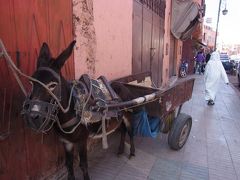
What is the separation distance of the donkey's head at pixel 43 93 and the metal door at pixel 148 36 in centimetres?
408

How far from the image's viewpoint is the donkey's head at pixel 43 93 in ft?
7.16

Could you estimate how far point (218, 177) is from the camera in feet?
12.6

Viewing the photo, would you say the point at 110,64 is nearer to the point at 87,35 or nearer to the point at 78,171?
the point at 87,35

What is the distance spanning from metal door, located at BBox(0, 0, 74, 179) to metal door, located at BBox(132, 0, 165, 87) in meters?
3.28

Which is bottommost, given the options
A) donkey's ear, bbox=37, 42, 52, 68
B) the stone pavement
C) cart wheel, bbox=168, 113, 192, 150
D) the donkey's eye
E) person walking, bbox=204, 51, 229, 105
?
the stone pavement

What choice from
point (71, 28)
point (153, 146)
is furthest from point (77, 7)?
point (153, 146)

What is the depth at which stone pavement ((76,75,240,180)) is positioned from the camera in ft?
12.5

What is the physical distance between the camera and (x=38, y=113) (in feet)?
7.15

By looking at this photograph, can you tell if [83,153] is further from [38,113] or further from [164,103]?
[164,103]

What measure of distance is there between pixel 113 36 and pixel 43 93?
301 centimetres

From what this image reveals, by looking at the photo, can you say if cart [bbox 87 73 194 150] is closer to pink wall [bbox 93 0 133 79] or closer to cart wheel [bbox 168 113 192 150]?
cart wheel [bbox 168 113 192 150]

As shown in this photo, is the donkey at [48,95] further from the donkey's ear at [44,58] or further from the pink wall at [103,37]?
the pink wall at [103,37]

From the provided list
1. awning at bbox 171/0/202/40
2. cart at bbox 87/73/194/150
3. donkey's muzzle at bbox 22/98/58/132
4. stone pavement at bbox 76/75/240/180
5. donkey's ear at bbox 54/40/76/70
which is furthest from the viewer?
awning at bbox 171/0/202/40

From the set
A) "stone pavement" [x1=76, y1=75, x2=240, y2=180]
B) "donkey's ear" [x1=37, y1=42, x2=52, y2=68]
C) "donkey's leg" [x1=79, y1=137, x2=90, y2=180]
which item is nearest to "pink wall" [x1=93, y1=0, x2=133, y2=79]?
"stone pavement" [x1=76, y1=75, x2=240, y2=180]
